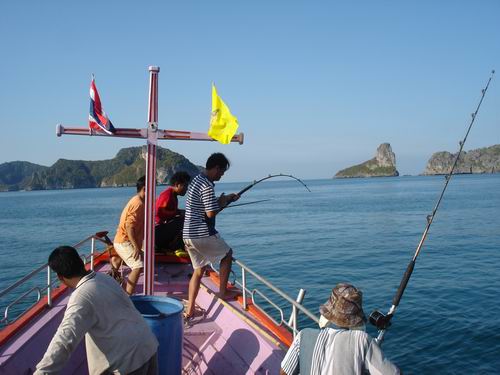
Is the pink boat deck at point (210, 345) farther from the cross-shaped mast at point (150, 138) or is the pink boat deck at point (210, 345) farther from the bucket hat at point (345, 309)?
the bucket hat at point (345, 309)

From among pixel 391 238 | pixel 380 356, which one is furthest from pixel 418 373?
pixel 391 238

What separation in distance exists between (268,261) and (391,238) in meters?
9.93

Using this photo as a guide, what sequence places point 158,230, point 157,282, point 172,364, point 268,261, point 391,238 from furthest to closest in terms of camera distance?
point 391,238
point 268,261
point 158,230
point 157,282
point 172,364

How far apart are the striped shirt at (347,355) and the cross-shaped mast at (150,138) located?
304 centimetres

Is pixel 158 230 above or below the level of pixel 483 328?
above

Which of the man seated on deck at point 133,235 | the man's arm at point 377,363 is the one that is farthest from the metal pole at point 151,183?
the man's arm at point 377,363

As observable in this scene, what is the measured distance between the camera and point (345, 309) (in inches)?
110

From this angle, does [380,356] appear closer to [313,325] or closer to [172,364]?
[172,364]

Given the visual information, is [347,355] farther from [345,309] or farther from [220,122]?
[220,122]

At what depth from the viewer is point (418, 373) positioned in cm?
916

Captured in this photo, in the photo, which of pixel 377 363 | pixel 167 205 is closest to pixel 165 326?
pixel 377 363

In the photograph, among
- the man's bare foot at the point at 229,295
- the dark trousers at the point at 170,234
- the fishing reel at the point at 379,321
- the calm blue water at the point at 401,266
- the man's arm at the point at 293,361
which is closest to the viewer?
the man's arm at the point at 293,361

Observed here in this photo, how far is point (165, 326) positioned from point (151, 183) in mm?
1691

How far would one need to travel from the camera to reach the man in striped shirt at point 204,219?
5.70 m
